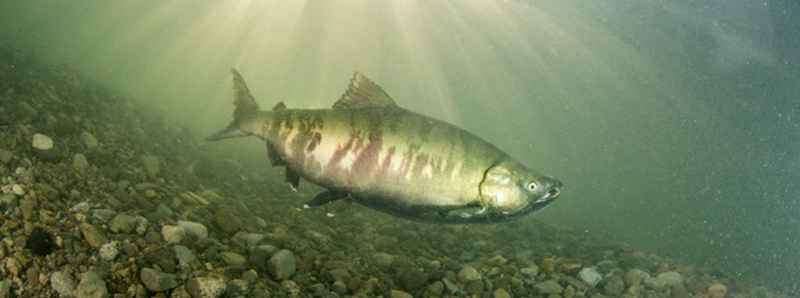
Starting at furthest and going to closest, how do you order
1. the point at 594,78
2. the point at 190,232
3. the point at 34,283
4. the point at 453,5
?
the point at 594,78, the point at 453,5, the point at 190,232, the point at 34,283

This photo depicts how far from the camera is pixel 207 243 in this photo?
114 inches

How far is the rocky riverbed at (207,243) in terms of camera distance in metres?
2.35

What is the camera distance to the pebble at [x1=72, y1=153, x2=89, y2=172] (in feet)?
11.5

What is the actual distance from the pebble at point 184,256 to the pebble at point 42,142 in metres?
1.64

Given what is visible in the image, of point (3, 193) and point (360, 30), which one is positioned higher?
point (360, 30)

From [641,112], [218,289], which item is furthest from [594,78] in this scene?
[218,289]

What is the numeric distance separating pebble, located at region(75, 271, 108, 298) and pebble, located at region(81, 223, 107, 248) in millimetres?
282

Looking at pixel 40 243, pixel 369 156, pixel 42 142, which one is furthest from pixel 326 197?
pixel 42 142

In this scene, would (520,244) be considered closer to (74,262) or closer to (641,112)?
(74,262)

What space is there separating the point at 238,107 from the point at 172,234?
923 mm

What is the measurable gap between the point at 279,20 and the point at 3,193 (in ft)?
225

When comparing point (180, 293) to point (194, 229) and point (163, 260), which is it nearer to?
point (163, 260)

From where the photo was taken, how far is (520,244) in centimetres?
551

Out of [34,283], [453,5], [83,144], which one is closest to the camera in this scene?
[34,283]
